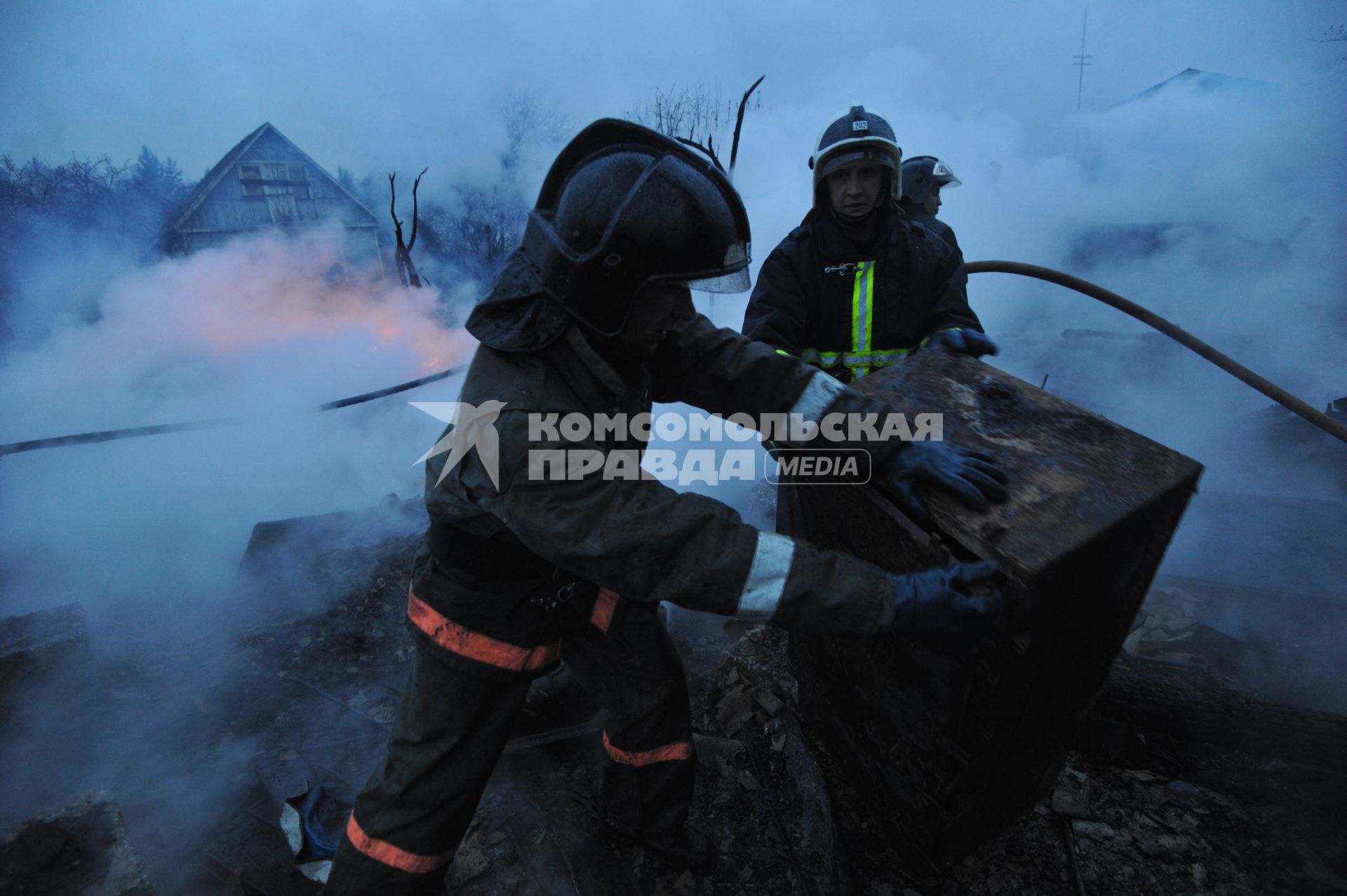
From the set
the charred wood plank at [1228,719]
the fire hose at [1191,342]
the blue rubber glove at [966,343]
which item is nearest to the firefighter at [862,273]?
the blue rubber glove at [966,343]

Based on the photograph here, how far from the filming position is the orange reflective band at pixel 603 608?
76.4 inches

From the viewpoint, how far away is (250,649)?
11.4 ft

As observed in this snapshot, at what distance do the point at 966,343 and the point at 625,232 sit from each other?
1562mm

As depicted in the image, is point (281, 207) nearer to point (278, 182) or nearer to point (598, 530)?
point (278, 182)

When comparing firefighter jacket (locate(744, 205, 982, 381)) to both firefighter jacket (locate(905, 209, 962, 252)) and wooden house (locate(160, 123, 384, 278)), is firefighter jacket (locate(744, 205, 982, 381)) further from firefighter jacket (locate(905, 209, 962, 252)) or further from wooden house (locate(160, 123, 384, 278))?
wooden house (locate(160, 123, 384, 278))

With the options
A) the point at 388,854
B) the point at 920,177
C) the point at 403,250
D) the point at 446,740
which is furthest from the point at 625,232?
the point at 403,250

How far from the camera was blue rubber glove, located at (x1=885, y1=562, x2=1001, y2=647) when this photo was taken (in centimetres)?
129

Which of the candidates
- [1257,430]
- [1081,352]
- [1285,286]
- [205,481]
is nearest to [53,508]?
[205,481]

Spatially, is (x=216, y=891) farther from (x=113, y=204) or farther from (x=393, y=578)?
(x=113, y=204)

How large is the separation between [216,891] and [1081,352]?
39.2 feet

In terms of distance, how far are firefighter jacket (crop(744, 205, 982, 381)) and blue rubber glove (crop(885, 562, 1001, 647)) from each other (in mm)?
1627

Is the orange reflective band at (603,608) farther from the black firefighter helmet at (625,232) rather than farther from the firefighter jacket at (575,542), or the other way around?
the black firefighter helmet at (625,232)

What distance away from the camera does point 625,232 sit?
151cm

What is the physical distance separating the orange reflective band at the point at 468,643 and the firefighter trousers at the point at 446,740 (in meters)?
0.06
